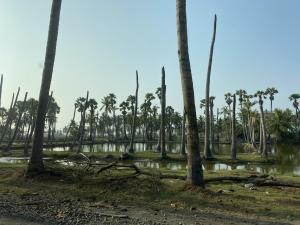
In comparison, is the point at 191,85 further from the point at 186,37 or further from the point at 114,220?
the point at 114,220

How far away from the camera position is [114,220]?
27.1 ft

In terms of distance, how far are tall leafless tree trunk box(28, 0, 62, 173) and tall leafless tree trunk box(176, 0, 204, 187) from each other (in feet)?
19.0

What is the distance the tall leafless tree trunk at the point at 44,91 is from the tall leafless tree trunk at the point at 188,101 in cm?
578

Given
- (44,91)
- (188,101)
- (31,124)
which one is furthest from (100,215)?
(31,124)

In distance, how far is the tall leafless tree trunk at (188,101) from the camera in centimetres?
1257

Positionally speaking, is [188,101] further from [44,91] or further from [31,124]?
[31,124]

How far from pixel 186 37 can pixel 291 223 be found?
7.45m

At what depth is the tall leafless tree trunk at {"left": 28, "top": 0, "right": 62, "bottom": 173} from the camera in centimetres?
1540

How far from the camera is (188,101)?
13.0 m

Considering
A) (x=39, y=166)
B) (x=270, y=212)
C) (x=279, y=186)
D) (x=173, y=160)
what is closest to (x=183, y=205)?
(x=270, y=212)

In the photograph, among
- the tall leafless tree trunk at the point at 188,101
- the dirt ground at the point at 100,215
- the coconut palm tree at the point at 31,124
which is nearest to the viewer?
the dirt ground at the point at 100,215

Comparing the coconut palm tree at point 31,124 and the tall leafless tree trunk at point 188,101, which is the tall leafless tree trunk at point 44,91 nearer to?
the tall leafless tree trunk at point 188,101

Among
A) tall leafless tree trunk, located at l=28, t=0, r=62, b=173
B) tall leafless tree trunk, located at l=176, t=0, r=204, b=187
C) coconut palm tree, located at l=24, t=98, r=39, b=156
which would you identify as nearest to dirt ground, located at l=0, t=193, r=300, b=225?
tall leafless tree trunk, located at l=176, t=0, r=204, b=187

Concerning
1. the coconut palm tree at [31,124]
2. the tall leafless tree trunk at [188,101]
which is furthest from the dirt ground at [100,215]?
the coconut palm tree at [31,124]
